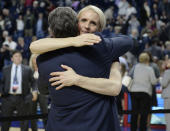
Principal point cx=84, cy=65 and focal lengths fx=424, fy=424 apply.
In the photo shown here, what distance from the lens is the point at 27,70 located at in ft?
24.6

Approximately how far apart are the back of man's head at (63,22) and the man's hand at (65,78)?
0.19 m

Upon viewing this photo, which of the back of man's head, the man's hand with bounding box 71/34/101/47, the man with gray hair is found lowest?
the man with gray hair

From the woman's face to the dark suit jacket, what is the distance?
198 inches

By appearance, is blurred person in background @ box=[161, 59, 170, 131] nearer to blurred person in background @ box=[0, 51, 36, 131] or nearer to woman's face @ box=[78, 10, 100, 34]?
blurred person in background @ box=[0, 51, 36, 131]

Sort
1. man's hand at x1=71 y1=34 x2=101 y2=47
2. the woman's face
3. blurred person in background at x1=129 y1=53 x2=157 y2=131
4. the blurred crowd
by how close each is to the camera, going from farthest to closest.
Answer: the blurred crowd → blurred person in background at x1=129 y1=53 x2=157 y2=131 → the woman's face → man's hand at x1=71 y1=34 x2=101 y2=47

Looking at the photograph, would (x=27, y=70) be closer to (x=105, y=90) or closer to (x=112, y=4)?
(x=105, y=90)

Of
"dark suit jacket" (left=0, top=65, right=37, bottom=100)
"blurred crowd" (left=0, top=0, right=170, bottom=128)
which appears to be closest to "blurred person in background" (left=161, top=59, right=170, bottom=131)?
"dark suit jacket" (left=0, top=65, right=37, bottom=100)

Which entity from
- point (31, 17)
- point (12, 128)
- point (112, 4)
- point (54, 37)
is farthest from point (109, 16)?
point (54, 37)

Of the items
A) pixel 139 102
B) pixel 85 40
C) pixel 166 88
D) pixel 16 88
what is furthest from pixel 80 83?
pixel 139 102

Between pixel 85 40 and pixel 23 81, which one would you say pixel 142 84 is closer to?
pixel 23 81

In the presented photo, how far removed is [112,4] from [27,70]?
35.1 ft

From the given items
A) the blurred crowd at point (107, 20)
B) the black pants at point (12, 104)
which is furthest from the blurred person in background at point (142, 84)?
the blurred crowd at point (107, 20)

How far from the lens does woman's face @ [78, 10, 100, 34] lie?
2.46 meters

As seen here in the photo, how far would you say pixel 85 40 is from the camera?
214 cm
